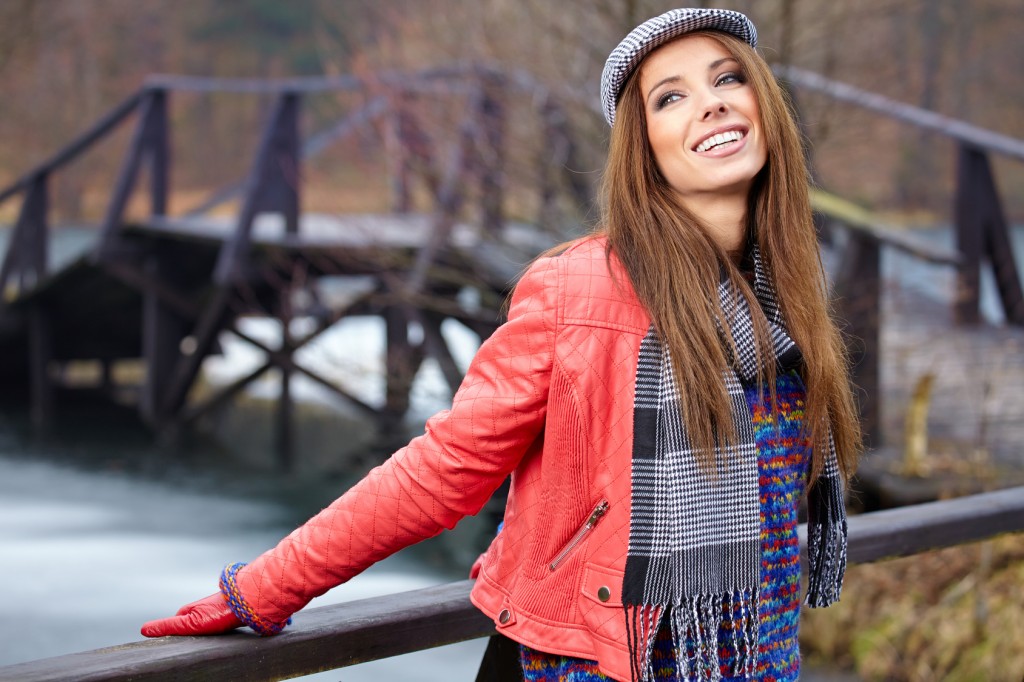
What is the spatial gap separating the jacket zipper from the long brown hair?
13 centimetres

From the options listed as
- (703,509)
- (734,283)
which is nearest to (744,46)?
(734,283)

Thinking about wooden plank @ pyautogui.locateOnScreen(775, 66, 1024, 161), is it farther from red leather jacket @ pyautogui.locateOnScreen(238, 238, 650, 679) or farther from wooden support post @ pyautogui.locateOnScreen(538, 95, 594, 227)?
red leather jacket @ pyautogui.locateOnScreen(238, 238, 650, 679)

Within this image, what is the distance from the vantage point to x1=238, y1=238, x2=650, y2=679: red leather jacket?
156 cm

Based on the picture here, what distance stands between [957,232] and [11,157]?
20757 mm

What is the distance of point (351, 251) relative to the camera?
869 cm

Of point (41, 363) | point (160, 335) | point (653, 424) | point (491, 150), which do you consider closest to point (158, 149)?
point (160, 335)

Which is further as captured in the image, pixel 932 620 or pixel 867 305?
pixel 867 305

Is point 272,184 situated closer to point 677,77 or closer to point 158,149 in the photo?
point 158,149

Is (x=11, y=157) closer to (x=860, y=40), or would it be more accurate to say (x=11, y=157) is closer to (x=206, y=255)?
(x=206, y=255)

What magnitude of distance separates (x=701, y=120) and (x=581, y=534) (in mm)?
555

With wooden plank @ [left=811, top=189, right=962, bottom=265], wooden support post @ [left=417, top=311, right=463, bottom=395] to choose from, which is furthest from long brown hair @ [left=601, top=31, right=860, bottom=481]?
wooden support post @ [left=417, top=311, right=463, bottom=395]

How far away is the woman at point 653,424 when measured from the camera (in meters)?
1.54

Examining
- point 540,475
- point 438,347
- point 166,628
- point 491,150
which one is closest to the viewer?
point 540,475

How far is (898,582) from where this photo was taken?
5.52 m
